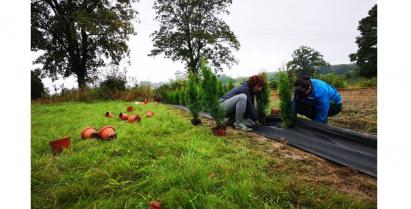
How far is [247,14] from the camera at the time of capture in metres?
3.97

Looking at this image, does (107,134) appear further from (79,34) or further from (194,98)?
(79,34)

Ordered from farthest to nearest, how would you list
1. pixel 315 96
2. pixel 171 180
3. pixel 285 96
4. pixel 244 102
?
1. pixel 244 102
2. pixel 285 96
3. pixel 315 96
4. pixel 171 180

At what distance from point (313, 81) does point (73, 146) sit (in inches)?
147

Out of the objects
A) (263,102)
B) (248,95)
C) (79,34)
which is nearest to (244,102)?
(248,95)

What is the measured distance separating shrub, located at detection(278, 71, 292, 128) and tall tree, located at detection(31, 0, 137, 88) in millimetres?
14930

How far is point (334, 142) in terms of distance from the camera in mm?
3480

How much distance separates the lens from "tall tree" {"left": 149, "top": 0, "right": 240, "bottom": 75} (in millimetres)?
12310

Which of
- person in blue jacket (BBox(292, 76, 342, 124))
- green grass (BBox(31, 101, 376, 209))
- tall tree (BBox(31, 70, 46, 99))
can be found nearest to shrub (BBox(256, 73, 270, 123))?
person in blue jacket (BBox(292, 76, 342, 124))

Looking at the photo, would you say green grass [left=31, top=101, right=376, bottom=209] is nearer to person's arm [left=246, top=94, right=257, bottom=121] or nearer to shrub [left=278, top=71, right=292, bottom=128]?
shrub [left=278, top=71, right=292, bottom=128]

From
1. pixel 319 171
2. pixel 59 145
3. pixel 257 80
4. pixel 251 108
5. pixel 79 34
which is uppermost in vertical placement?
pixel 79 34

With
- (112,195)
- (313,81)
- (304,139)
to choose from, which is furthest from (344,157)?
(112,195)

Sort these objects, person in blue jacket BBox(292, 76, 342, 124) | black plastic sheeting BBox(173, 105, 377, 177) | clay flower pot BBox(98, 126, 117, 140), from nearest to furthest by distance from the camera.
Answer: black plastic sheeting BBox(173, 105, 377, 177) → clay flower pot BBox(98, 126, 117, 140) → person in blue jacket BBox(292, 76, 342, 124)

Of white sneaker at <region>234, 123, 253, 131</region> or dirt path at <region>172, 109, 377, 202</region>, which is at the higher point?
white sneaker at <region>234, 123, 253, 131</region>

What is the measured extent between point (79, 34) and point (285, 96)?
57.5 ft
